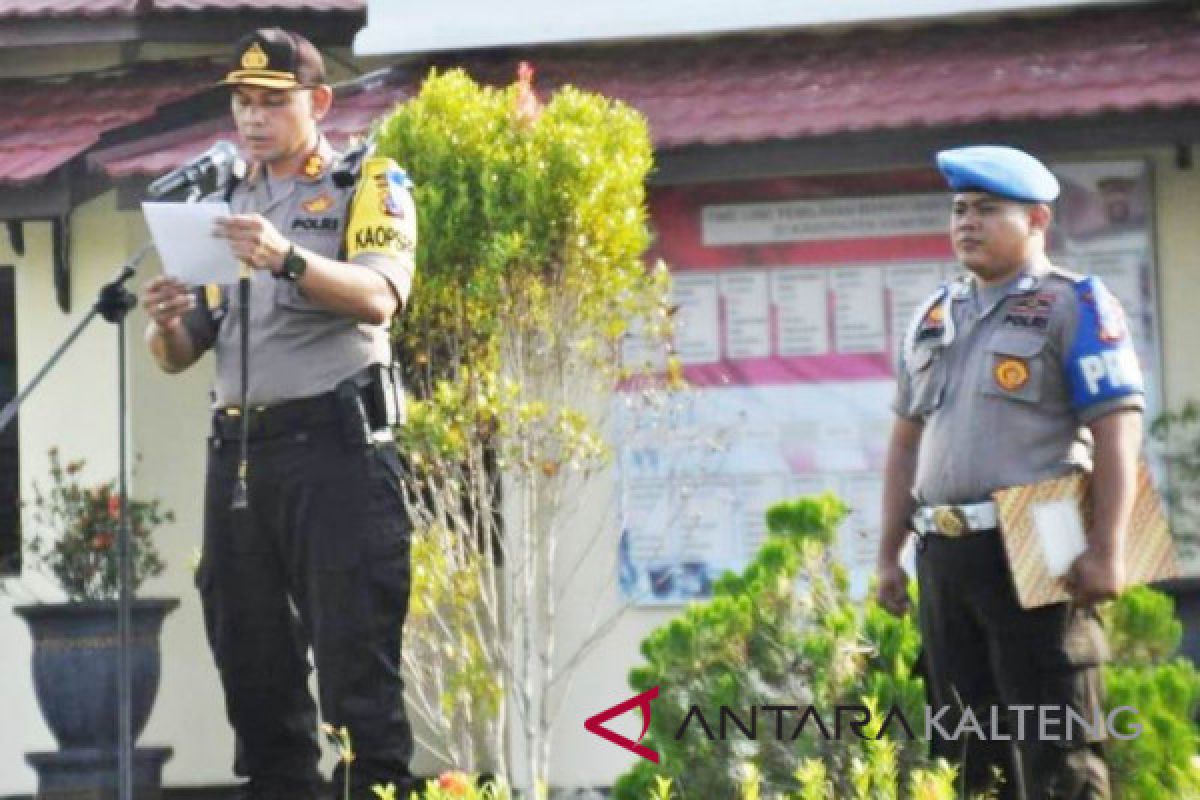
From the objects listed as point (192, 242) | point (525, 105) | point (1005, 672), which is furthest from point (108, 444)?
point (1005, 672)

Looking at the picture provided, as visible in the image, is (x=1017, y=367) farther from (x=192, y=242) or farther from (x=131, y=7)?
(x=131, y=7)

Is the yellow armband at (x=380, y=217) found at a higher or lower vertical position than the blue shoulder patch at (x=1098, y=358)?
higher

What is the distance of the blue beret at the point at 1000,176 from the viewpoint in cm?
616

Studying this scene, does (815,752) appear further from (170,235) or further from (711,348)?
(711,348)

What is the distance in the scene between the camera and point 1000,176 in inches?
243

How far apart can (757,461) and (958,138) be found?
154 cm

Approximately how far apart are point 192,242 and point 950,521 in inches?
67.4

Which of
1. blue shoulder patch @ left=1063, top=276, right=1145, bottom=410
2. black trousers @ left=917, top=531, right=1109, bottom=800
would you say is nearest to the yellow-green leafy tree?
black trousers @ left=917, top=531, right=1109, bottom=800

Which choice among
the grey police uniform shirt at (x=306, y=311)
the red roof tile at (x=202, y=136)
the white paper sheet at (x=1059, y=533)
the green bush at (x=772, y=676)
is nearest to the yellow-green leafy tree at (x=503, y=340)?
the red roof tile at (x=202, y=136)

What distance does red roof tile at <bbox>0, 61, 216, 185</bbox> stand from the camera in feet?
38.9

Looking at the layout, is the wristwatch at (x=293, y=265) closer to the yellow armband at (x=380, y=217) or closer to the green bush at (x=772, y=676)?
the yellow armband at (x=380, y=217)

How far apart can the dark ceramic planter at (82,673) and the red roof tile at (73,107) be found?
5.83 feet

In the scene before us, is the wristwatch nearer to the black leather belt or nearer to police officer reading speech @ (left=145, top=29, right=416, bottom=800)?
police officer reading speech @ (left=145, top=29, right=416, bottom=800)

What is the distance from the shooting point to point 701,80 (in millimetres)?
11648
